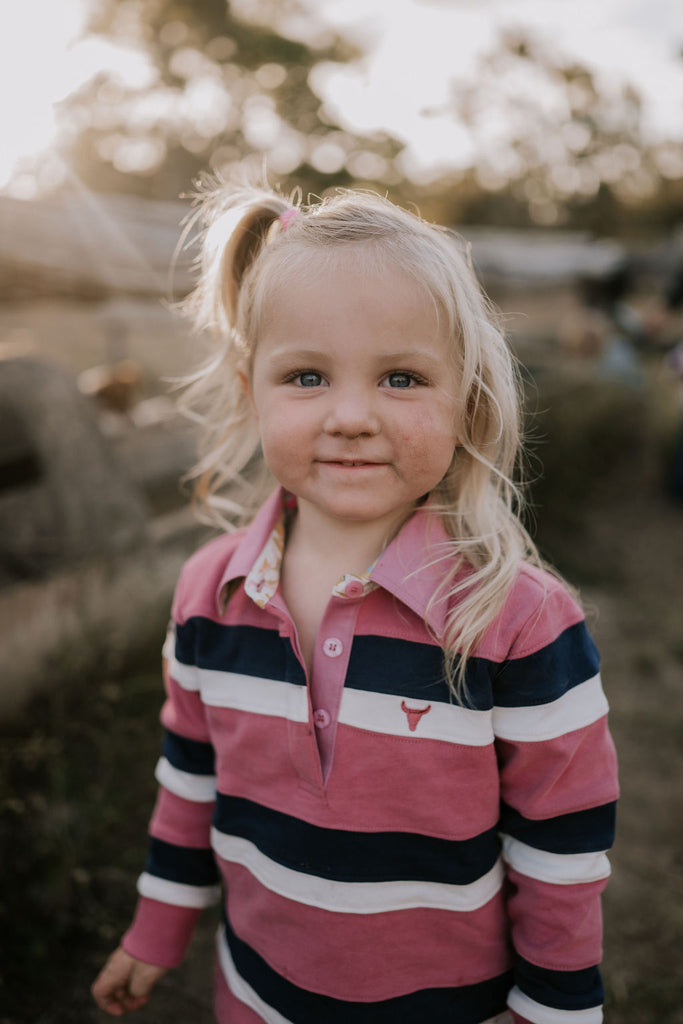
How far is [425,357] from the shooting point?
43.4 inches

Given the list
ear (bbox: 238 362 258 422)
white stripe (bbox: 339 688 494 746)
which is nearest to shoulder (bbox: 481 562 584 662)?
white stripe (bbox: 339 688 494 746)

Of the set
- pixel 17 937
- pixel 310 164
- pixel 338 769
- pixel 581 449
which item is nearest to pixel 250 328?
pixel 338 769

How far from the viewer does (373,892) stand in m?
1.16

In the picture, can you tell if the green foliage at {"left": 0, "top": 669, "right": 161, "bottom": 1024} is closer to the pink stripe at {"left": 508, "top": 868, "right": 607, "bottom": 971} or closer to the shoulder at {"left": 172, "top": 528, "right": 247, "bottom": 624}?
the shoulder at {"left": 172, "top": 528, "right": 247, "bottom": 624}

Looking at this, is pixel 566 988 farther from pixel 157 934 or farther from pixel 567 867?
pixel 157 934

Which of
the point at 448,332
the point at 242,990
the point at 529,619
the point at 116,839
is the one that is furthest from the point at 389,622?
the point at 116,839

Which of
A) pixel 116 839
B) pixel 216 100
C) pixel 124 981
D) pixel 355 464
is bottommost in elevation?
pixel 116 839

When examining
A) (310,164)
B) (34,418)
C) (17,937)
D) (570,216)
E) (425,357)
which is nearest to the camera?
(425,357)

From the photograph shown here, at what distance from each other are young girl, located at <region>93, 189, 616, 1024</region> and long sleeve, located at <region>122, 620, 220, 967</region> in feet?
0.41

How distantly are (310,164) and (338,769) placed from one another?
18110 mm

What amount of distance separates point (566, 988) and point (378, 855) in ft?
1.14

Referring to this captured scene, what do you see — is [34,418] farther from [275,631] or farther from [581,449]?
[581,449]

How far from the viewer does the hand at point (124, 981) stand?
1.38 metres

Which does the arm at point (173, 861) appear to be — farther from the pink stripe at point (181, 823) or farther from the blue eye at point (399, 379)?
the blue eye at point (399, 379)
